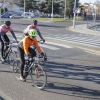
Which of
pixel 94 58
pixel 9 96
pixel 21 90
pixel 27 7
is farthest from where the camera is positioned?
pixel 27 7

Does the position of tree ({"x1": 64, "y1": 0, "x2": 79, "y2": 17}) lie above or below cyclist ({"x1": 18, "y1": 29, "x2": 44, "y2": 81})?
above

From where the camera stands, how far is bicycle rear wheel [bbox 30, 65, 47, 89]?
23.4 feet

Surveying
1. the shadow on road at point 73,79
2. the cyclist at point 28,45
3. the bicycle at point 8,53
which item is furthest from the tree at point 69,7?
the cyclist at point 28,45

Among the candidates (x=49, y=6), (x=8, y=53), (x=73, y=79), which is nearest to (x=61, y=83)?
(x=73, y=79)

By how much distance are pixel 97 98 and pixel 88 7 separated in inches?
4023

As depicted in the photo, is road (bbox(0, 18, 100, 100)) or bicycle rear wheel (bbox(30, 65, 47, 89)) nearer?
road (bbox(0, 18, 100, 100))

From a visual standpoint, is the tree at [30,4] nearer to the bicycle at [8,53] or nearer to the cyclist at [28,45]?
the bicycle at [8,53]

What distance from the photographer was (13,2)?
104062 mm

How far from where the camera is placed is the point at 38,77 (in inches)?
291

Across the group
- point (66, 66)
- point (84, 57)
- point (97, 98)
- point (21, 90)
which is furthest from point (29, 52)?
point (84, 57)

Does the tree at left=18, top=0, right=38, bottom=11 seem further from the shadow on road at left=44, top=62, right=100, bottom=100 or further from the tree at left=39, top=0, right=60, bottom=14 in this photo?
the shadow on road at left=44, top=62, right=100, bottom=100

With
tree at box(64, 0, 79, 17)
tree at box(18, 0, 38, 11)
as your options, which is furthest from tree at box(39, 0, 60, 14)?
tree at box(18, 0, 38, 11)

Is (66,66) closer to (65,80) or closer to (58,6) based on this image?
(65,80)

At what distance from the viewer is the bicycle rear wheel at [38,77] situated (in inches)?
281
